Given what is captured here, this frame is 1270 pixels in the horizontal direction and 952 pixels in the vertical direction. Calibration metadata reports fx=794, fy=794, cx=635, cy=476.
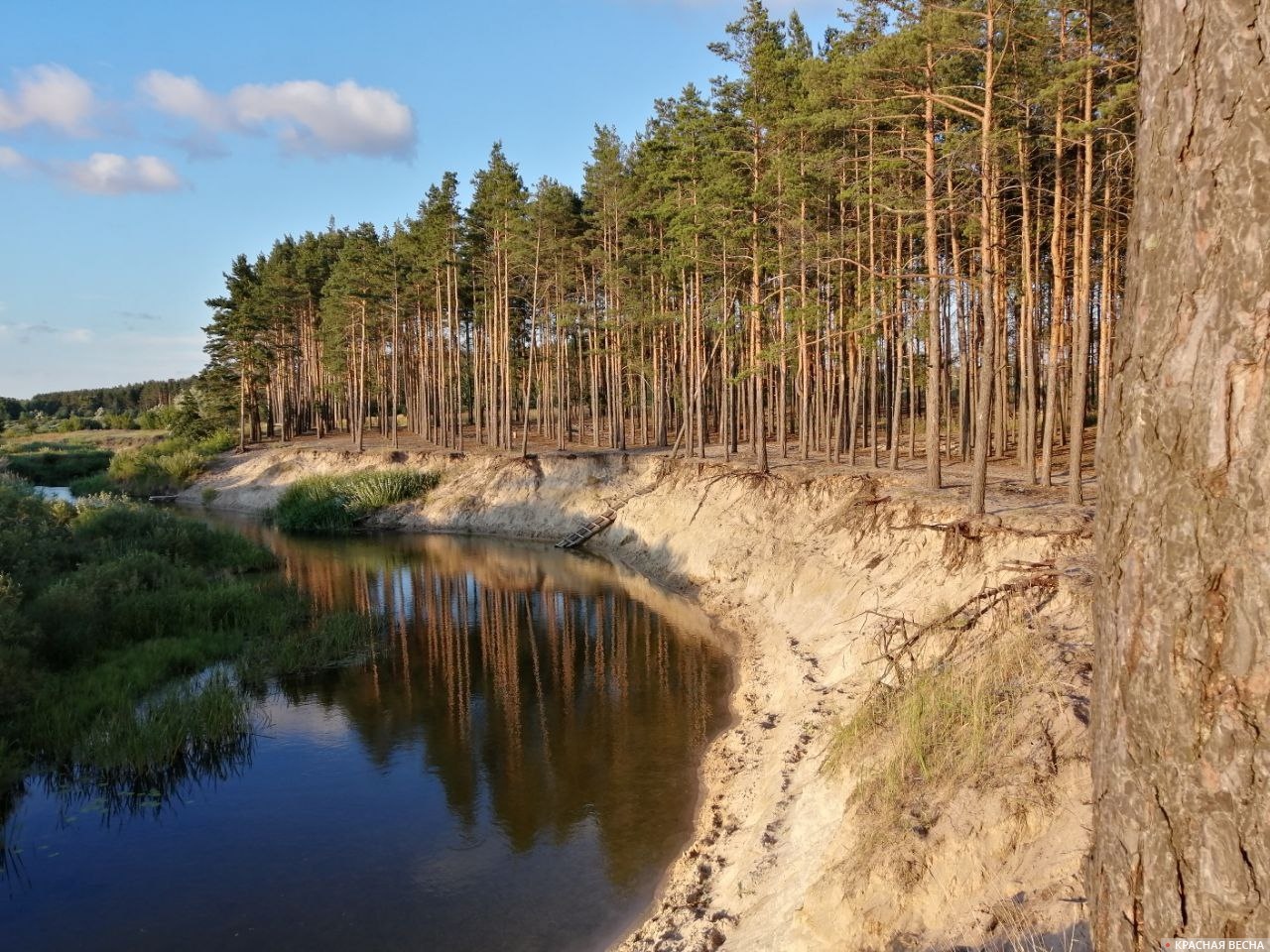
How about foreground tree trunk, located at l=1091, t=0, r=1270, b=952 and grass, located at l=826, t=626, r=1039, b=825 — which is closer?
foreground tree trunk, located at l=1091, t=0, r=1270, b=952

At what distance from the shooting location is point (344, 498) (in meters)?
44.8

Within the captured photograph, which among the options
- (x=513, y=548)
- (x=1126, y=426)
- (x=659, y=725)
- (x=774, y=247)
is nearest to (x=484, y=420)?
(x=513, y=548)

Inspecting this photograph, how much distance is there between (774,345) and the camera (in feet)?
85.1

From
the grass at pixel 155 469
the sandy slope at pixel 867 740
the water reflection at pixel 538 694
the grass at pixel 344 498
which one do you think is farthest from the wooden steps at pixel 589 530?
the grass at pixel 155 469

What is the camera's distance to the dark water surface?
9625 mm

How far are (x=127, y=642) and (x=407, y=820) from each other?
11309 millimetres

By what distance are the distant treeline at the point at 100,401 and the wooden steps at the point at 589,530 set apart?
12947cm

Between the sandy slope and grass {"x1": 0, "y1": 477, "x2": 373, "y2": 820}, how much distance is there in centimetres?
964

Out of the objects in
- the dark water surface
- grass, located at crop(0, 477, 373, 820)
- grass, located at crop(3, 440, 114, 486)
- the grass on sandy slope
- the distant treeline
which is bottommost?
the dark water surface

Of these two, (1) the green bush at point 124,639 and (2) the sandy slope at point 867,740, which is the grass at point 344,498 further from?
(2) the sandy slope at point 867,740

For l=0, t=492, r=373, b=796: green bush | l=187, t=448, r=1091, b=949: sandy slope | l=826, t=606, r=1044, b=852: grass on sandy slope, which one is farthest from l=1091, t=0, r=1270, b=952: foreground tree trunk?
l=0, t=492, r=373, b=796: green bush

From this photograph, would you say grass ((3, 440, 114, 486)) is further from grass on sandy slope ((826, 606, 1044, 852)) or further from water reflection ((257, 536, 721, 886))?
grass on sandy slope ((826, 606, 1044, 852))

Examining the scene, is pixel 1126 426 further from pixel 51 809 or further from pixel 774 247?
pixel 774 247

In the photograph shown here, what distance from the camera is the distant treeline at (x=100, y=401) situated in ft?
481
